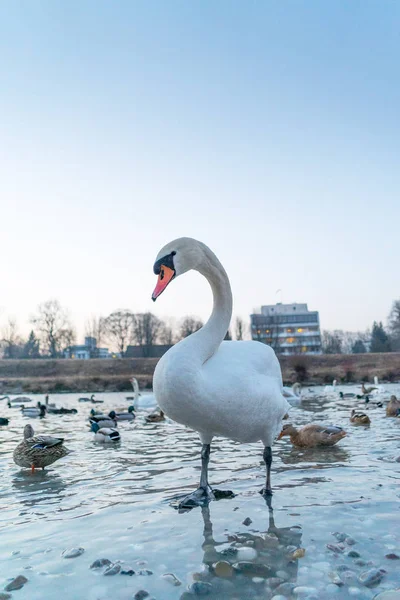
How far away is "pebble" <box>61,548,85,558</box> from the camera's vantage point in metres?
3.32

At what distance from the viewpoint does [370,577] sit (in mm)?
2809

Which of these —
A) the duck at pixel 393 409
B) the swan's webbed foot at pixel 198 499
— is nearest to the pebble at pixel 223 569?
the swan's webbed foot at pixel 198 499

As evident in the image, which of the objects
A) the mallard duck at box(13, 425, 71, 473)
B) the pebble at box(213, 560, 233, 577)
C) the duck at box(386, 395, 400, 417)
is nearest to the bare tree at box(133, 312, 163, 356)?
the duck at box(386, 395, 400, 417)

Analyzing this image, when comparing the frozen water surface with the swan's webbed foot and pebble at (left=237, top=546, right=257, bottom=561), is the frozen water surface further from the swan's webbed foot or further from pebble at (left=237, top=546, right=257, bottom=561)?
the swan's webbed foot

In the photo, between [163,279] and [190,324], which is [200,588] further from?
[190,324]

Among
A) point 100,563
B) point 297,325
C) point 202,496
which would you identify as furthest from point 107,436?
point 297,325

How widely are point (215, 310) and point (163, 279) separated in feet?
2.98

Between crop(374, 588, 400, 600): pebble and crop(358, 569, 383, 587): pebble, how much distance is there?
185 mm

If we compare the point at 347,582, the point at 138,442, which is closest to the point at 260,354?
the point at 347,582

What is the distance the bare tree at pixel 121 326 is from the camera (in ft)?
302

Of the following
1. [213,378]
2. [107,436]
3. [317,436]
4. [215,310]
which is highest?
[215,310]

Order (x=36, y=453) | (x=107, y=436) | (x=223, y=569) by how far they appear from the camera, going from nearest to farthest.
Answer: (x=223, y=569) < (x=36, y=453) < (x=107, y=436)

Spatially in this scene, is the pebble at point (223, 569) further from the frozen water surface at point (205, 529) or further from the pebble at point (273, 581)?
the pebble at point (273, 581)

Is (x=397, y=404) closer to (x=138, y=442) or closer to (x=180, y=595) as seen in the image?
(x=138, y=442)
